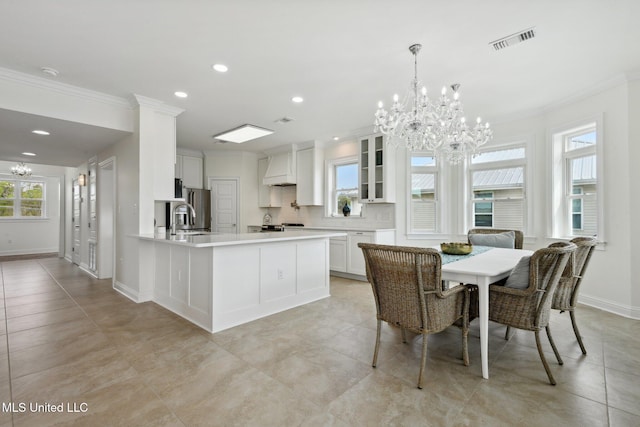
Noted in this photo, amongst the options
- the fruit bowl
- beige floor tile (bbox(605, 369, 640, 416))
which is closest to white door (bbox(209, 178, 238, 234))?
the fruit bowl

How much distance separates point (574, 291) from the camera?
96.2 inches

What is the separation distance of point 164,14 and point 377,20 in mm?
1620

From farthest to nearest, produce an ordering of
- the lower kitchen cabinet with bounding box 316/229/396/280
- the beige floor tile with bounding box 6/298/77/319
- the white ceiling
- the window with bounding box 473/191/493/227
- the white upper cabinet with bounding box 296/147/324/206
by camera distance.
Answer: the white upper cabinet with bounding box 296/147/324/206 → the lower kitchen cabinet with bounding box 316/229/396/280 → the window with bounding box 473/191/493/227 → the beige floor tile with bounding box 6/298/77/319 → the white ceiling

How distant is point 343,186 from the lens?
6.09 metres

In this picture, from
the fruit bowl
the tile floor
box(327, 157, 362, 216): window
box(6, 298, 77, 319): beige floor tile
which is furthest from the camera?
box(327, 157, 362, 216): window

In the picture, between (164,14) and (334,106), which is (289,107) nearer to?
(334,106)

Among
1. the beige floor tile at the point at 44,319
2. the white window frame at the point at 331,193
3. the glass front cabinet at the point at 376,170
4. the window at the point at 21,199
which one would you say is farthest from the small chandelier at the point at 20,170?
the glass front cabinet at the point at 376,170

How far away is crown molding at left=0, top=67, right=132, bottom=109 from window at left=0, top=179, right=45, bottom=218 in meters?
7.44

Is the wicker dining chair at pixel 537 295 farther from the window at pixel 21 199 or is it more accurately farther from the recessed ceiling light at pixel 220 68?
the window at pixel 21 199

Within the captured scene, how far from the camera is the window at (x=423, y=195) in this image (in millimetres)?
5227

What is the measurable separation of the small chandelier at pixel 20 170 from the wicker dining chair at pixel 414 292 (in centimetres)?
993

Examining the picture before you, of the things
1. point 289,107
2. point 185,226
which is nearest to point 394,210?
point 289,107

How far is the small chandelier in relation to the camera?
7.82m

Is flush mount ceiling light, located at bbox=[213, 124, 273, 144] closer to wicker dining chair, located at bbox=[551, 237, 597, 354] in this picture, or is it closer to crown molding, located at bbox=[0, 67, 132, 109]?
crown molding, located at bbox=[0, 67, 132, 109]
